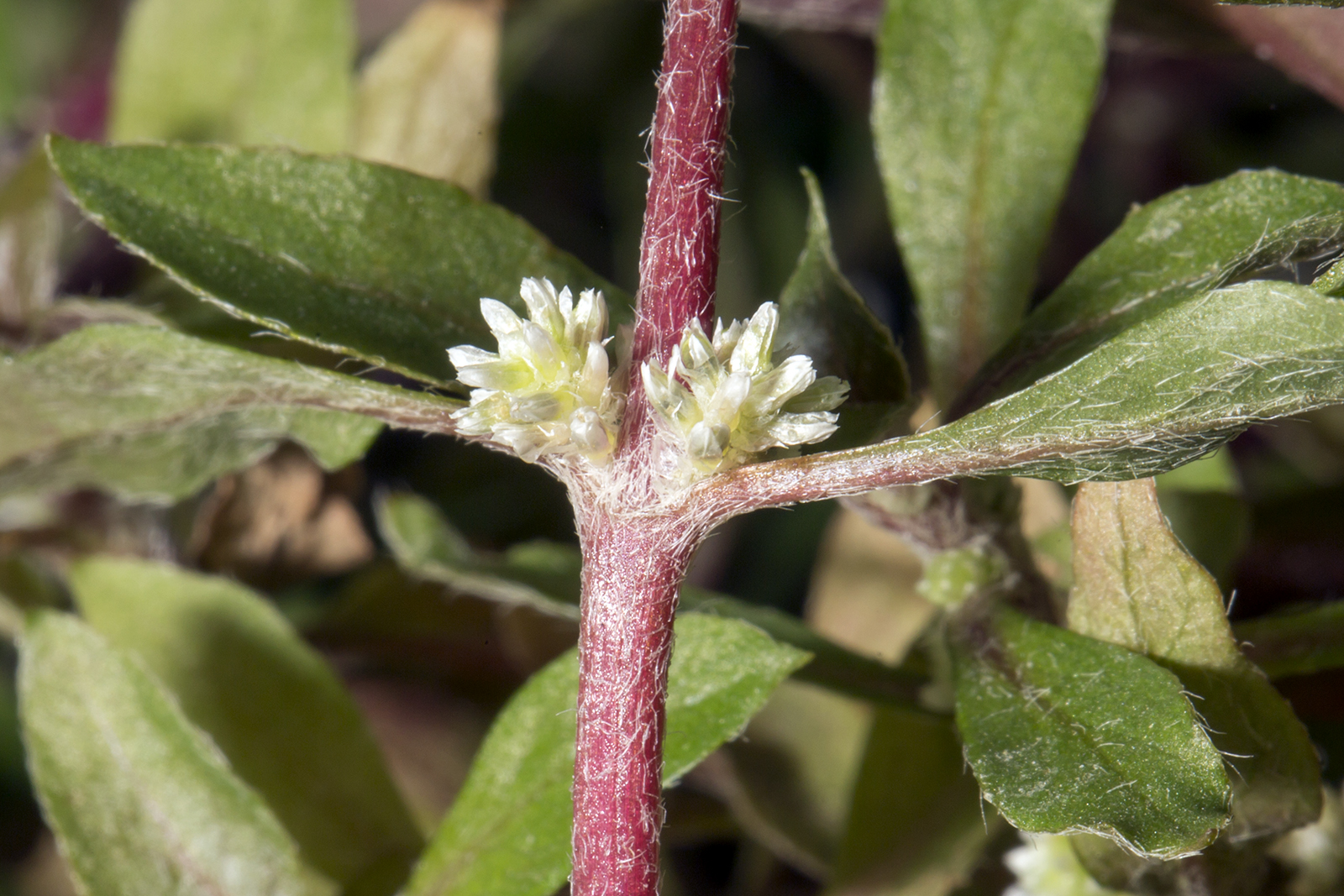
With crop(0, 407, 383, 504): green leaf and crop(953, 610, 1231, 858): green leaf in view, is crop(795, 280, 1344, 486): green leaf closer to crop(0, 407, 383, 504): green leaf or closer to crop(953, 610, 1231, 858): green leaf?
crop(953, 610, 1231, 858): green leaf

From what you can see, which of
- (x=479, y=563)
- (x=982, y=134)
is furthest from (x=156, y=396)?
(x=982, y=134)

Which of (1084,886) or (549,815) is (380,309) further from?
(1084,886)

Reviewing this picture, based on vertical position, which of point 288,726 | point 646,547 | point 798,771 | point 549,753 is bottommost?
point 798,771

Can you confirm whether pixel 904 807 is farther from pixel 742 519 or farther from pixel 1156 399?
pixel 742 519

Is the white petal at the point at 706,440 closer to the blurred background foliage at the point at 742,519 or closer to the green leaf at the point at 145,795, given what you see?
the blurred background foliage at the point at 742,519

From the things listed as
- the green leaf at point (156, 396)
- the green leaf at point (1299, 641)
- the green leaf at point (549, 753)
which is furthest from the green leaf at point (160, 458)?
the green leaf at point (1299, 641)
